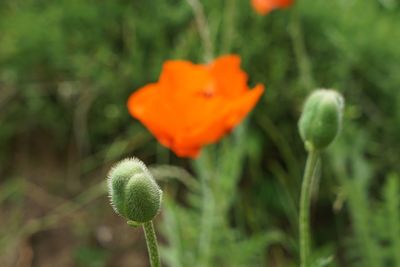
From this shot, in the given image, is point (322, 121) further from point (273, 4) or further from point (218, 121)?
point (273, 4)

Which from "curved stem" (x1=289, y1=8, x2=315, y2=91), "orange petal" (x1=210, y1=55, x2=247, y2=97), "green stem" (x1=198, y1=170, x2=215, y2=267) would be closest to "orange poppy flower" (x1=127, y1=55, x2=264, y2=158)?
"orange petal" (x1=210, y1=55, x2=247, y2=97)

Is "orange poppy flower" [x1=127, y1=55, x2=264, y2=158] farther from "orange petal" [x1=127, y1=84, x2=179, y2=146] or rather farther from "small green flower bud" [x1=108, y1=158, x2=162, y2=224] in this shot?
Result: "small green flower bud" [x1=108, y1=158, x2=162, y2=224]

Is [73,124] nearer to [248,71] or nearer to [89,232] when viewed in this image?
[89,232]

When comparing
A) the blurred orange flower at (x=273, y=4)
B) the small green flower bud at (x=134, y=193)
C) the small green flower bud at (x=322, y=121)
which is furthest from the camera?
the blurred orange flower at (x=273, y=4)

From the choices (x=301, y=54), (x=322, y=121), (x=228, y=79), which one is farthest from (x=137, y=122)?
(x=322, y=121)

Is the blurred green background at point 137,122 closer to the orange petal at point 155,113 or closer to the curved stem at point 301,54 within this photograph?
the curved stem at point 301,54

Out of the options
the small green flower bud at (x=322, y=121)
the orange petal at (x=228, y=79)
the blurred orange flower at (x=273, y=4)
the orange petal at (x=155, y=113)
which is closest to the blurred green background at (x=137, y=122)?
the blurred orange flower at (x=273, y=4)

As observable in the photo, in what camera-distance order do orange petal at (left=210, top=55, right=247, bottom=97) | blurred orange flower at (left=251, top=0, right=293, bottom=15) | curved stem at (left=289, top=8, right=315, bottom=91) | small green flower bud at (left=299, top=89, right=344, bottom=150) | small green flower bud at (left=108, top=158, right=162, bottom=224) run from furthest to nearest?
curved stem at (left=289, top=8, right=315, bottom=91) < blurred orange flower at (left=251, top=0, right=293, bottom=15) < orange petal at (left=210, top=55, right=247, bottom=97) < small green flower bud at (left=299, top=89, right=344, bottom=150) < small green flower bud at (left=108, top=158, right=162, bottom=224)
